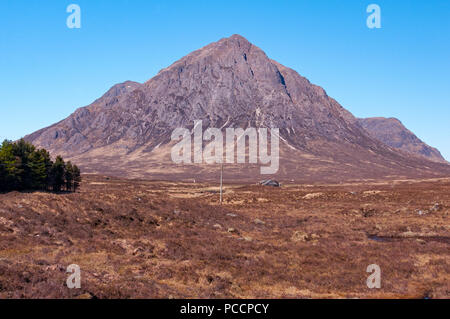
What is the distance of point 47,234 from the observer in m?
26.8

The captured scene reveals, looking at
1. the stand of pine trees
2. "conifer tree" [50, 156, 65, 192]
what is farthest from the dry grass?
"conifer tree" [50, 156, 65, 192]

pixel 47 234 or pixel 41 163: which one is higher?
pixel 41 163

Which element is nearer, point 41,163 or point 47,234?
point 47,234

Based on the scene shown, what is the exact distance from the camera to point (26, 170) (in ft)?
180

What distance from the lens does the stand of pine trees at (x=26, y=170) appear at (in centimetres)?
5159

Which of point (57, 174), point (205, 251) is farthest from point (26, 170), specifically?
point (205, 251)

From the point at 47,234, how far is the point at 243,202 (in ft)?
135

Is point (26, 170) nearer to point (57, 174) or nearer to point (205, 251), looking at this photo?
point (57, 174)

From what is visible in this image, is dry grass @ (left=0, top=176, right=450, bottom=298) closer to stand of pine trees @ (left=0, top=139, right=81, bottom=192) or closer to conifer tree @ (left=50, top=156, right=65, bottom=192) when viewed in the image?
stand of pine trees @ (left=0, top=139, right=81, bottom=192)

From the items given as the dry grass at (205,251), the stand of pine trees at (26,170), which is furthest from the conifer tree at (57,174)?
the dry grass at (205,251)

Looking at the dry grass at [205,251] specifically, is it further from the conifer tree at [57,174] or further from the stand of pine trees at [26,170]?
the conifer tree at [57,174]
